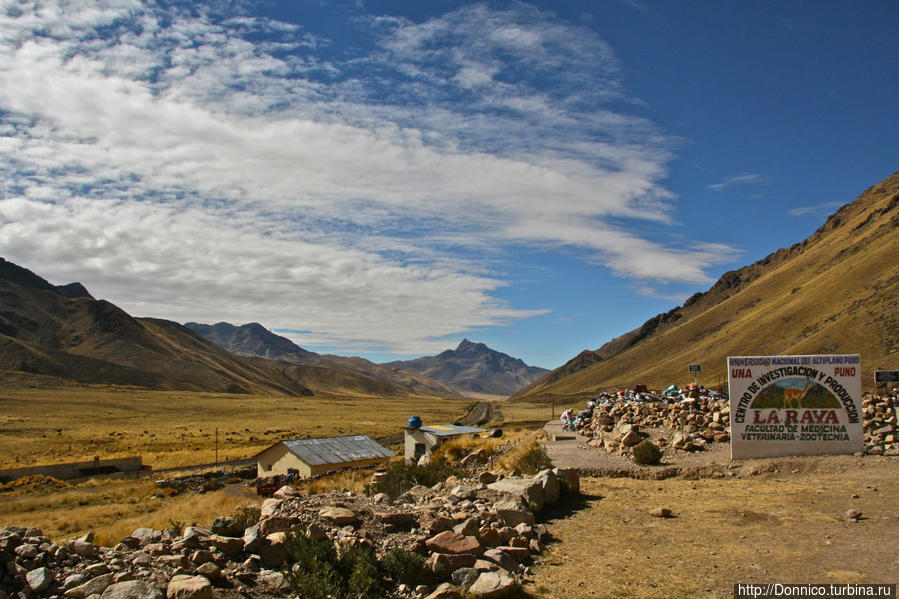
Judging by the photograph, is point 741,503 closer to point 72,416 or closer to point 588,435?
point 588,435

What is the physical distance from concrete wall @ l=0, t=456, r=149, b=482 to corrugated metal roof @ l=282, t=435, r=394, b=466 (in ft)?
53.0

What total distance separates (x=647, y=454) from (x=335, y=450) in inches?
1094

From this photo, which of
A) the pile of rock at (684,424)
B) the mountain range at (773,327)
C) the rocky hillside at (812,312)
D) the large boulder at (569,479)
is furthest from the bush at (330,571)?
the mountain range at (773,327)

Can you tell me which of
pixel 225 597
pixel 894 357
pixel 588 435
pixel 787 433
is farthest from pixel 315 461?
pixel 894 357

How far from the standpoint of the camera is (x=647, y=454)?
1967cm

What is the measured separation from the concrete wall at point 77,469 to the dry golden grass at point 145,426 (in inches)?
161

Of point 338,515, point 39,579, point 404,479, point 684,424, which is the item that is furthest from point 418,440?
point 39,579

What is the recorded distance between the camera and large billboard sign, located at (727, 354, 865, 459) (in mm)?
18578

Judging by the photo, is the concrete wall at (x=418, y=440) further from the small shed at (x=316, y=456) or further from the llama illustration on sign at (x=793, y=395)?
the llama illustration on sign at (x=793, y=395)

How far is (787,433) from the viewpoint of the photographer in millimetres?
18750

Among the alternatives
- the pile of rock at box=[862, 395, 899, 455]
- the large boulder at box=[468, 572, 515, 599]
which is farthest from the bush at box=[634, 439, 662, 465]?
the large boulder at box=[468, 572, 515, 599]

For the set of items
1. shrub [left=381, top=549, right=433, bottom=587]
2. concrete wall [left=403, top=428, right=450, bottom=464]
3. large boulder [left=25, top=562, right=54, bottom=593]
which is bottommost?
concrete wall [left=403, top=428, right=450, bottom=464]

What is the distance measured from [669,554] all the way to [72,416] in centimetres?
10038

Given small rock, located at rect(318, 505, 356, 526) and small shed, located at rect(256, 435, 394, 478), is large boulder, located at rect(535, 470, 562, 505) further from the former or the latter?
small shed, located at rect(256, 435, 394, 478)
